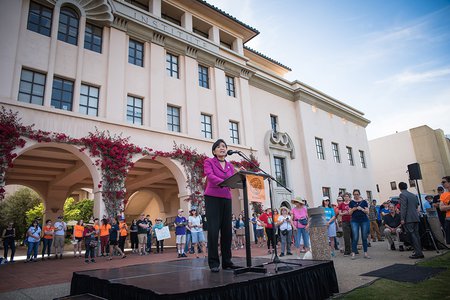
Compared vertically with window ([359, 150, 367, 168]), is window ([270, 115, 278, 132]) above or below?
above

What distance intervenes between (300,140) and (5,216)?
33270mm

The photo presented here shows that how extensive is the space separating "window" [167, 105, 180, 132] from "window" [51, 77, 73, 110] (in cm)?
504

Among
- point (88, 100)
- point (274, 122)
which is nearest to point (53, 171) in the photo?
point (88, 100)

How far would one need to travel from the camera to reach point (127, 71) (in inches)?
600

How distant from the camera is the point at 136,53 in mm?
16031

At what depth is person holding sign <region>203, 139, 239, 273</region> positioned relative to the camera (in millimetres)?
4488

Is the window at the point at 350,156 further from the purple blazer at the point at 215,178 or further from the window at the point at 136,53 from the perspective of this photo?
the purple blazer at the point at 215,178

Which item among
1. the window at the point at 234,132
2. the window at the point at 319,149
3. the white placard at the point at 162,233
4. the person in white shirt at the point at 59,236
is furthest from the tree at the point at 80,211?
the window at the point at 319,149

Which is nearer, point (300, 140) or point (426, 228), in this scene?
point (426, 228)

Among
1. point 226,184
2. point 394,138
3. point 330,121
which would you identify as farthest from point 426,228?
point 394,138

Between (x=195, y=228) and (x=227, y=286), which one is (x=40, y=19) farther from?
(x=227, y=286)

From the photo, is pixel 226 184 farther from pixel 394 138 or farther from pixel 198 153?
pixel 394 138

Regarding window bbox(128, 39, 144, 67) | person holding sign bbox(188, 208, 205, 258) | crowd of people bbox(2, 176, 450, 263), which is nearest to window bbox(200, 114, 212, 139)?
window bbox(128, 39, 144, 67)

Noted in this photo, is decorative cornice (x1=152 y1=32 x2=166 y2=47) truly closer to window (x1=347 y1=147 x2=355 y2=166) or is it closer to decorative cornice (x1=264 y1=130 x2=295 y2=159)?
decorative cornice (x1=264 y1=130 x2=295 y2=159)
